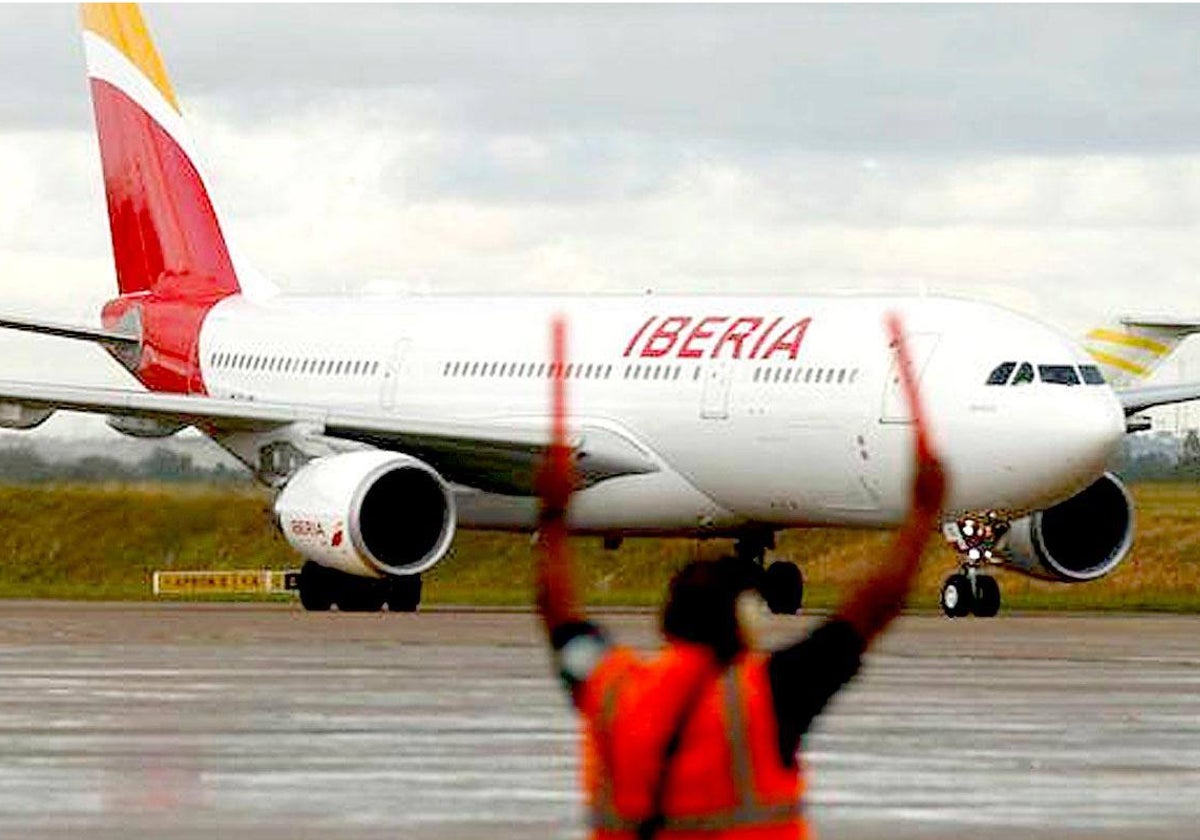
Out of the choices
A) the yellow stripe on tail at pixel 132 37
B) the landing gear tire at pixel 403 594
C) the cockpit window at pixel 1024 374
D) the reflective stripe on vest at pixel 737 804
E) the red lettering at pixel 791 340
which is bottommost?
the landing gear tire at pixel 403 594

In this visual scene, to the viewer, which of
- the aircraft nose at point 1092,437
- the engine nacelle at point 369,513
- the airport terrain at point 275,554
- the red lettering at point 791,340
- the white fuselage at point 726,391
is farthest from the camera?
the airport terrain at point 275,554

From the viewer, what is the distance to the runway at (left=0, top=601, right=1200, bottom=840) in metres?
16.1

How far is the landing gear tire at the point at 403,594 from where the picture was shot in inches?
1559

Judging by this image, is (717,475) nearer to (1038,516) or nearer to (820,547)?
(1038,516)

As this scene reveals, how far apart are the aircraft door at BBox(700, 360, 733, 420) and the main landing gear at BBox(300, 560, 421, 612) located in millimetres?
3666

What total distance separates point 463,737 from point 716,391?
18.7 metres

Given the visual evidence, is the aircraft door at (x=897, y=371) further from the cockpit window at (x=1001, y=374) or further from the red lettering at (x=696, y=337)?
the red lettering at (x=696, y=337)

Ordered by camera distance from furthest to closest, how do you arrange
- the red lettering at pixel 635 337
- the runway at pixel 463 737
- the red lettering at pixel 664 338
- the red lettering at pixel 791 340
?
the red lettering at pixel 635 337 < the red lettering at pixel 664 338 < the red lettering at pixel 791 340 < the runway at pixel 463 737

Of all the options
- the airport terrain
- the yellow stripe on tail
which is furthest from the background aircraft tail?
the yellow stripe on tail

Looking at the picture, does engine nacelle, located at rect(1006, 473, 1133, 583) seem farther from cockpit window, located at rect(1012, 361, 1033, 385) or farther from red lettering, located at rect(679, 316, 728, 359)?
red lettering, located at rect(679, 316, 728, 359)

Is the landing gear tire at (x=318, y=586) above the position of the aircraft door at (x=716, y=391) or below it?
below

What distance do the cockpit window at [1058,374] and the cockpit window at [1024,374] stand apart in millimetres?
100

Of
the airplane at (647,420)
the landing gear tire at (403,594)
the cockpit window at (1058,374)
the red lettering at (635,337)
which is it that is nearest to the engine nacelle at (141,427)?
the airplane at (647,420)

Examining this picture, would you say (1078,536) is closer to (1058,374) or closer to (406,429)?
(1058,374)
